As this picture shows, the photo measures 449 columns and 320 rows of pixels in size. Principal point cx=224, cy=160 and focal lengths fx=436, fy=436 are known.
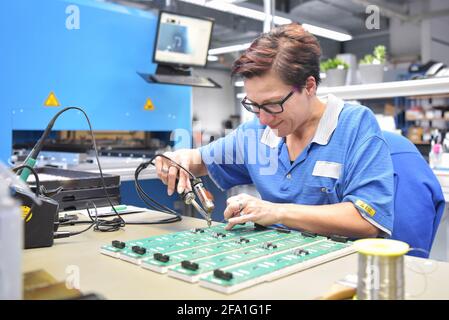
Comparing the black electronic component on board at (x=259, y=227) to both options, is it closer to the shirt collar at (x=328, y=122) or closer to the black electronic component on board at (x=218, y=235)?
the black electronic component on board at (x=218, y=235)

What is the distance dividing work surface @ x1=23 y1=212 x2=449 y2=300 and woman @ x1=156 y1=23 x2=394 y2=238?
24 centimetres

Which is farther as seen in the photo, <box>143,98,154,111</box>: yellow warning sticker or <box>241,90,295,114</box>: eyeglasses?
<box>143,98,154,111</box>: yellow warning sticker

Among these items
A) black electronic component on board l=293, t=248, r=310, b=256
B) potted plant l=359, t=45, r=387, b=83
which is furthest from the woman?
potted plant l=359, t=45, r=387, b=83

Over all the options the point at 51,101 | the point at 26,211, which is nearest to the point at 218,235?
the point at 26,211

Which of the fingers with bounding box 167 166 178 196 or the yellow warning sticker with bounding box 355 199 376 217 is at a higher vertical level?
the fingers with bounding box 167 166 178 196

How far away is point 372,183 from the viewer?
1118 mm

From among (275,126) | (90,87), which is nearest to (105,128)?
(90,87)

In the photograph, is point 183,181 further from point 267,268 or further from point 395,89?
point 395,89

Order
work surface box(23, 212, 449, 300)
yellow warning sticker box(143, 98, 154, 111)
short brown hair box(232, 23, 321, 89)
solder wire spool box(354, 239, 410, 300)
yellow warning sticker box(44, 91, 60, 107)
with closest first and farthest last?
solder wire spool box(354, 239, 410, 300)
work surface box(23, 212, 449, 300)
short brown hair box(232, 23, 321, 89)
yellow warning sticker box(44, 91, 60, 107)
yellow warning sticker box(143, 98, 154, 111)

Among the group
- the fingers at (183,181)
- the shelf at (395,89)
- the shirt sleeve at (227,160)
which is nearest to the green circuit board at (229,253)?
the fingers at (183,181)

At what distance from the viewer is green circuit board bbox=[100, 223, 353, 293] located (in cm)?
69

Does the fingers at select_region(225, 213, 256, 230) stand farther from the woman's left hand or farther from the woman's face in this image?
the woman's face

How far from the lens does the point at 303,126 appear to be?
4.45ft
